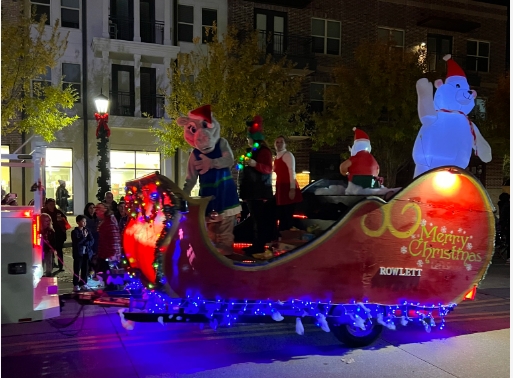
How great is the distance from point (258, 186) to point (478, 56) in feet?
75.0

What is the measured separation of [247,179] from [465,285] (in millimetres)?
2780

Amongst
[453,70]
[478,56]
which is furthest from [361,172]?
[478,56]

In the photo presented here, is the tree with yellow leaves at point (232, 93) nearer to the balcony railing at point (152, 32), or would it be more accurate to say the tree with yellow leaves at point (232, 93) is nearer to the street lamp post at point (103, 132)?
the balcony railing at point (152, 32)

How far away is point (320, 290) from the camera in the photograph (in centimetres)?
430

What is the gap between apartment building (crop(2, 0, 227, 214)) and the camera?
16703 mm

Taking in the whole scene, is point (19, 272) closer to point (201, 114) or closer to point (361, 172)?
point (201, 114)

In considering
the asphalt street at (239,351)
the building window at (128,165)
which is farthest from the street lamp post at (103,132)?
the building window at (128,165)

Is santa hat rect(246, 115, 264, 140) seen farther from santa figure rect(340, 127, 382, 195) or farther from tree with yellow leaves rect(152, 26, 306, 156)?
tree with yellow leaves rect(152, 26, 306, 156)

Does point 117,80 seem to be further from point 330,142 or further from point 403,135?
point 403,135

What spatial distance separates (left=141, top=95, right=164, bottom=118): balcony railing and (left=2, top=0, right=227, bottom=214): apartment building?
41 mm

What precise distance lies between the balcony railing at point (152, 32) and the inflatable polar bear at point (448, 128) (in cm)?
1511

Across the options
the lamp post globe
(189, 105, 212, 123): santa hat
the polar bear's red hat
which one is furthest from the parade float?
the lamp post globe

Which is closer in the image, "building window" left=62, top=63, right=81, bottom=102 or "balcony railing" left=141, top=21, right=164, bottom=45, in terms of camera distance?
"building window" left=62, top=63, right=81, bottom=102

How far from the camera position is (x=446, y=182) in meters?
4.43
